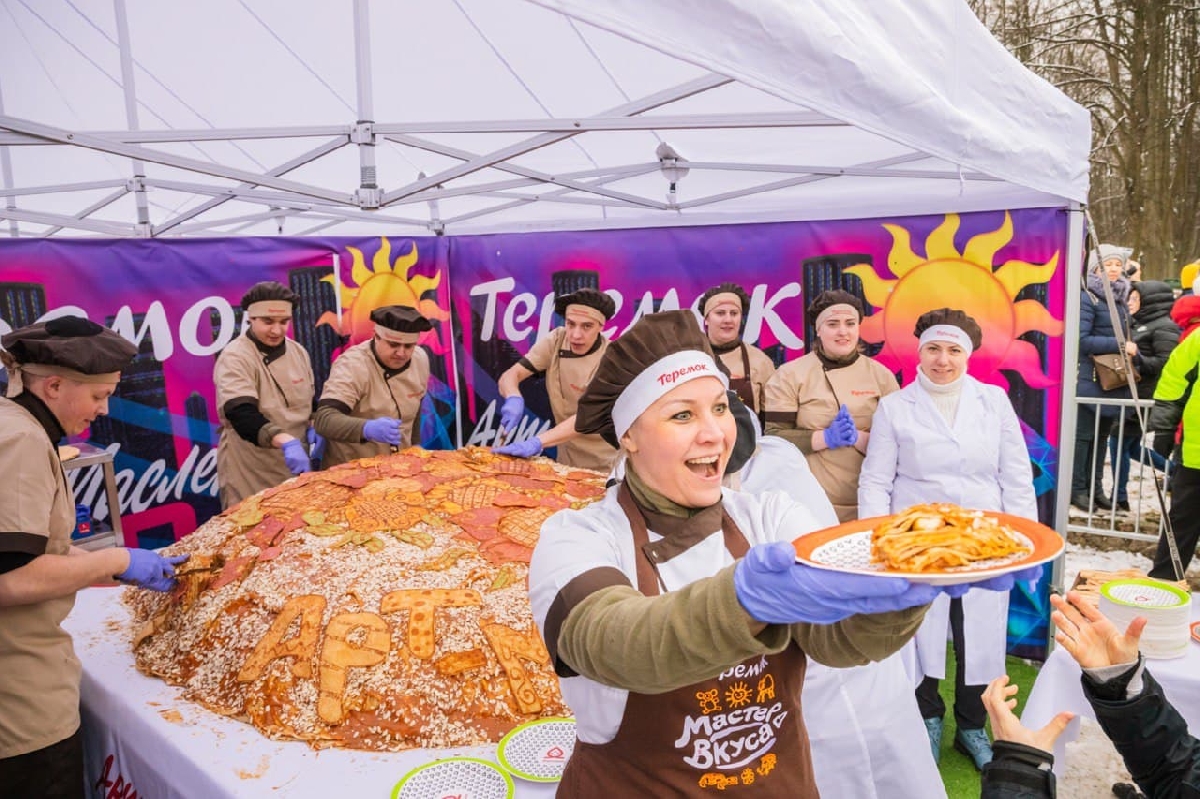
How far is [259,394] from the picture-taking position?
4.77 meters

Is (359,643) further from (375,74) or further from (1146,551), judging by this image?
(1146,551)

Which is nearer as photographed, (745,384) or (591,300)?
(745,384)

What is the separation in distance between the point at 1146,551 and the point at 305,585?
6192mm

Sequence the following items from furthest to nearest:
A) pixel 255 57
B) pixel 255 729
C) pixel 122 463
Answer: pixel 122 463 → pixel 255 57 → pixel 255 729

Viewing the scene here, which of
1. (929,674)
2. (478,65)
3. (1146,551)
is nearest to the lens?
(929,674)

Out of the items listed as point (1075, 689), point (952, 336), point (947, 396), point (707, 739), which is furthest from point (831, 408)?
point (707, 739)

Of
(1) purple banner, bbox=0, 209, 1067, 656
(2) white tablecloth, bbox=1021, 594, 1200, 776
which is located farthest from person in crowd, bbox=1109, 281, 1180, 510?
(2) white tablecloth, bbox=1021, 594, 1200, 776

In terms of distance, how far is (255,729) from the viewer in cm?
235

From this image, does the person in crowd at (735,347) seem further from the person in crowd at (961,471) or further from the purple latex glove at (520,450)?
the purple latex glove at (520,450)

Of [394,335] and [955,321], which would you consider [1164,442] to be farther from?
[394,335]

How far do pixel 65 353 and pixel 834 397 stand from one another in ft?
10.8

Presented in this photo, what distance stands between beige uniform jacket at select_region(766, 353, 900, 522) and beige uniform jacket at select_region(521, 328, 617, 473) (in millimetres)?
Answer: 1102

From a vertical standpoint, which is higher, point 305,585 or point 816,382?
point 816,382

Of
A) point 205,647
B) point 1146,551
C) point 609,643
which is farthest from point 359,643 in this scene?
point 1146,551
